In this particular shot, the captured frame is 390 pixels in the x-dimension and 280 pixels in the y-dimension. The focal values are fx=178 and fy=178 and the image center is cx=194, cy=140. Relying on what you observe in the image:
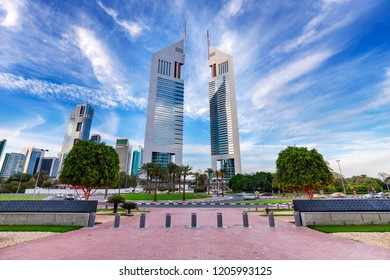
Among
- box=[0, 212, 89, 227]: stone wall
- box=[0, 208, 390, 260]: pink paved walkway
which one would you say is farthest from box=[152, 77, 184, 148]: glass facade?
box=[0, 208, 390, 260]: pink paved walkway

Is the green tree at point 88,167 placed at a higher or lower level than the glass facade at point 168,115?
lower

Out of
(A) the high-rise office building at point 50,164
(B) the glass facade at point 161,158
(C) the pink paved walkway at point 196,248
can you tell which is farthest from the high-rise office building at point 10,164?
(C) the pink paved walkway at point 196,248

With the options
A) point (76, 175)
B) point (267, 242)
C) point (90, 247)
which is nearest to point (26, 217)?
point (76, 175)

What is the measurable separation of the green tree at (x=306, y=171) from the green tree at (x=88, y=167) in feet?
72.3

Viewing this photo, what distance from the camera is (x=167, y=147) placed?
126 m

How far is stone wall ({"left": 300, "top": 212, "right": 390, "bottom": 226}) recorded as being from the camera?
13.2 meters

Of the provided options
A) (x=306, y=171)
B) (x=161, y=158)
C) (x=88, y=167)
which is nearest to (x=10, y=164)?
(x=161, y=158)

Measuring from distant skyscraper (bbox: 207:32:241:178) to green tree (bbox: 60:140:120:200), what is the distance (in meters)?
125

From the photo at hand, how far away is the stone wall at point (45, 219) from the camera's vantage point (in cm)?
1367

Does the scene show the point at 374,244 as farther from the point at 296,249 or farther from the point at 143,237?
the point at 143,237

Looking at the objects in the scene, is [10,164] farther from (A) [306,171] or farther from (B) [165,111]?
(A) [306,171]

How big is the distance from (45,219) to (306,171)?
86.0 ft

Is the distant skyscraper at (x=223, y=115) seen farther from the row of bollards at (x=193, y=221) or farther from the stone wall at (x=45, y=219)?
the stone wall at (x=45, y=219)

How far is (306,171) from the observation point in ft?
70.1
